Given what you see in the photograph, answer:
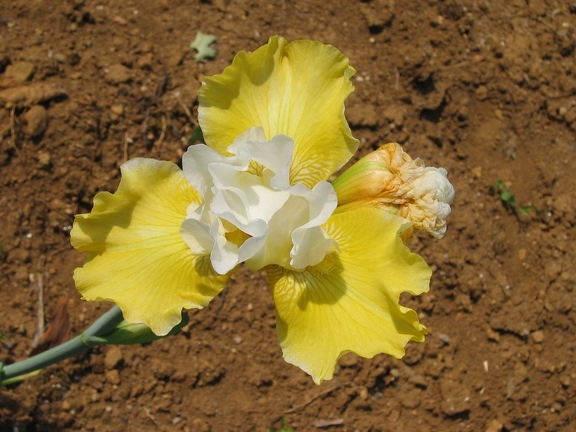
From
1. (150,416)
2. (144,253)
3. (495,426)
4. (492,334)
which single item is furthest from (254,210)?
(495,426)

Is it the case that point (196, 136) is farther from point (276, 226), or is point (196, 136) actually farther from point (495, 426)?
point (495, 426)

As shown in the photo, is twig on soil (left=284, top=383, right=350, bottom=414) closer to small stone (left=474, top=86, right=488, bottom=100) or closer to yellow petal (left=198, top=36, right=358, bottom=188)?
yellow petal (left=198, top=36, right=358, bottom=188)

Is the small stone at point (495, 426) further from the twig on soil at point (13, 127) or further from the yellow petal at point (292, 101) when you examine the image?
the twig on soil at point (13, 127)

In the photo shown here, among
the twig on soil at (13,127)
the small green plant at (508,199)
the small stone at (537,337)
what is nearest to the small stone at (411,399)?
the small stone at (537,337)

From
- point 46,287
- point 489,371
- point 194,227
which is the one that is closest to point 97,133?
point 46,287

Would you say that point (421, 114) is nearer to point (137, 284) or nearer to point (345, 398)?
point (345, 398)

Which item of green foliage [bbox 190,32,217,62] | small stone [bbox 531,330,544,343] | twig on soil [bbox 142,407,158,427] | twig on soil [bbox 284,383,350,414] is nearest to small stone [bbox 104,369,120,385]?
twig on soil [bbox 142,407,158,427]
